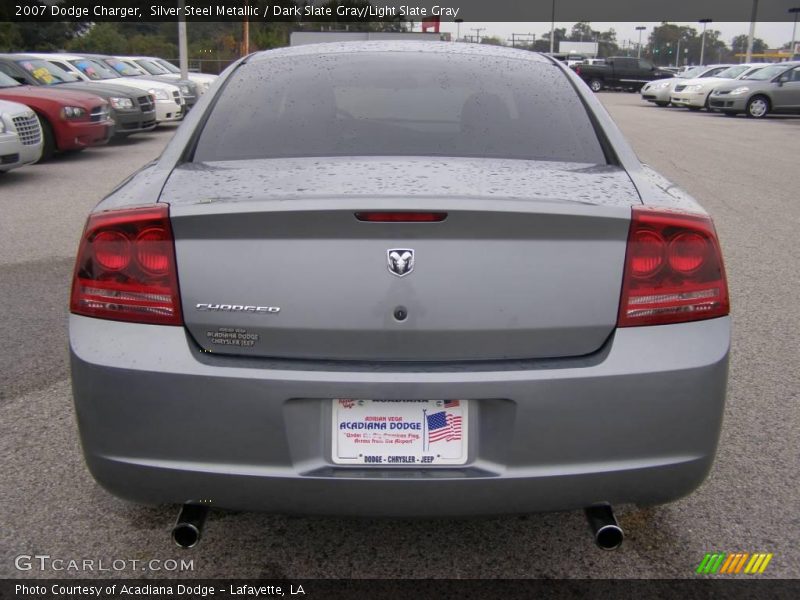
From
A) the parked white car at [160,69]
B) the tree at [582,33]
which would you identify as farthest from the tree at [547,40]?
the parked white car at [160,69]

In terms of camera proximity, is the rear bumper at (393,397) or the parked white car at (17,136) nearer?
the rear bumper at (393,397)

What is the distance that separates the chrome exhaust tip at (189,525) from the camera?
2.31 m

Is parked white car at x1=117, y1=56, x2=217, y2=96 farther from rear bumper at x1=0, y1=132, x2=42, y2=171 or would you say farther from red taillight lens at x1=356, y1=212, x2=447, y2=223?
red taillight lens at x1=356, y1=212, x2=447, y2=223

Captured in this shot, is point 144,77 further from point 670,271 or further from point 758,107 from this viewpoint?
point 670,271

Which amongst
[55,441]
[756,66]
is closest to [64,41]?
[756,66]

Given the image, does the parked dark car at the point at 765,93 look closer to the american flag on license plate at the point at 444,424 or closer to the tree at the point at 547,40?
the american flag on license plate at the point at 444,424

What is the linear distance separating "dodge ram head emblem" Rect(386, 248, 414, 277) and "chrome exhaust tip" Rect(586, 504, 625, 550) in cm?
85

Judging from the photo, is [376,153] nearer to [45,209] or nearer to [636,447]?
[636,447]

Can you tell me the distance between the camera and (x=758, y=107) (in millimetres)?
26688

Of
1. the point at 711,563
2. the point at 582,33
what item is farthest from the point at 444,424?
the point at 582,33

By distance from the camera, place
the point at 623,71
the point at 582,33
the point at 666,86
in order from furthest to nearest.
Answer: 1. the point at 582,33
2. the point at 623,71
3. the point at 666,86

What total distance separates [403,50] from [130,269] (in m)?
1.74

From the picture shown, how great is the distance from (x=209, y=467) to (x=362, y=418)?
440 millimetres

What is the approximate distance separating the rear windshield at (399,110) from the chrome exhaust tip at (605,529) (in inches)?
45.1
